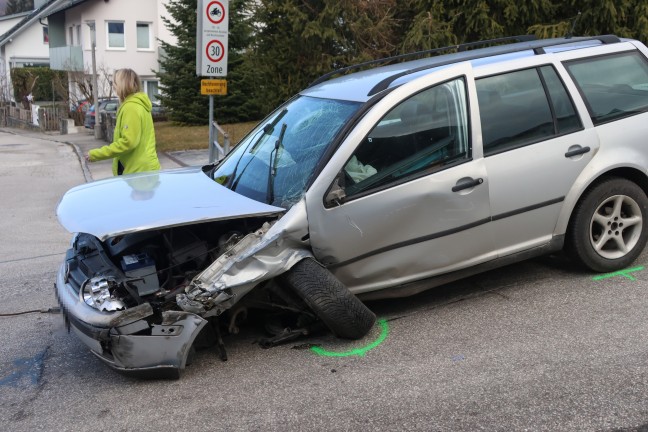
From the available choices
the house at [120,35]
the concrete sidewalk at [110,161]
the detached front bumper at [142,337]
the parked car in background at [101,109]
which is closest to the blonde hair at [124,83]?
the detached front bumper at [142,337]

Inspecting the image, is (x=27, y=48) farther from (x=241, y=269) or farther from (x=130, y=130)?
(x=241, y=269)

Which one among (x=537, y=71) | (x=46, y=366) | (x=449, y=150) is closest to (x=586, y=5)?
(x=537, y=71)

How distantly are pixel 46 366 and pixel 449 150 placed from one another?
2886 mm

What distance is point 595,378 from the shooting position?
3.56 meters

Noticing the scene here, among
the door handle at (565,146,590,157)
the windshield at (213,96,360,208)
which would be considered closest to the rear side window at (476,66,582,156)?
the door handle at (565,146,590,157)

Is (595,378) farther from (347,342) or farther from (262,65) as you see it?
(262,65)

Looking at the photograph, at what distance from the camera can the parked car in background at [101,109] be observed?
93.5 ft

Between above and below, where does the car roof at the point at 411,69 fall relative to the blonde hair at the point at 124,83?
above

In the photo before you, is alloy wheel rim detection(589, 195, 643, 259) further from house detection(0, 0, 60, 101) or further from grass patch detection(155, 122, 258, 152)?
house detection(0, 0, 60, 101)

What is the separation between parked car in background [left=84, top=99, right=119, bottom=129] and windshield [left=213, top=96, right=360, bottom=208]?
79.7 ft

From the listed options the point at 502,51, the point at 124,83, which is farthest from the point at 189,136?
the point at 502,51

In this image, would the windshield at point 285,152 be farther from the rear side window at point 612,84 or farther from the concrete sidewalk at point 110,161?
the concrete sidewalk at point 110,161

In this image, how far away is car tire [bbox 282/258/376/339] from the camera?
398 centimetres

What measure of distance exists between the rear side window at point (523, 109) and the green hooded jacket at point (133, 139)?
3215mm
